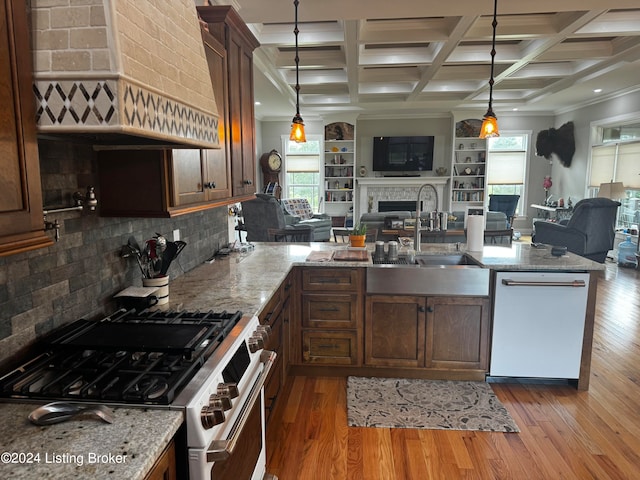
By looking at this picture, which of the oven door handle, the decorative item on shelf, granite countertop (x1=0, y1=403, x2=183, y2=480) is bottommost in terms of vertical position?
the oven door handle

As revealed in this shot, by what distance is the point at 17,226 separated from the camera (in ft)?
2.93

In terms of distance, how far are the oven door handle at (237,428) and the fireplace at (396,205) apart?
8.34m

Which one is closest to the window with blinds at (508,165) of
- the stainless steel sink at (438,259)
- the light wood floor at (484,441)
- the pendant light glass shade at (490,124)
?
the pendant light glass shade at (490,124)

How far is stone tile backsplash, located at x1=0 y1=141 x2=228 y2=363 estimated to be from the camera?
1.31 m

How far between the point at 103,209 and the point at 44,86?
864 millimetres

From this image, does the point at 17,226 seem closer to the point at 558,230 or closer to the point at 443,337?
the point at 443,337

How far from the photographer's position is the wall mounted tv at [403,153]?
9.54 metres

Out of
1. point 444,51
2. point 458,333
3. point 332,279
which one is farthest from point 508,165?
point 332,279

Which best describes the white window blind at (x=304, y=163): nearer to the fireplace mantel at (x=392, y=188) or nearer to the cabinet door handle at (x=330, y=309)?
the fireplace mantel at (x=392, y=188)

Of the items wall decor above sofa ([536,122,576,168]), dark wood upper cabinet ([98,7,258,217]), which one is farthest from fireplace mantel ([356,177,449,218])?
dark wood upper cabinet ([98,7,258,217])

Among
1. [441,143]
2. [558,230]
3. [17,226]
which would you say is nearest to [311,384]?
[17,226]

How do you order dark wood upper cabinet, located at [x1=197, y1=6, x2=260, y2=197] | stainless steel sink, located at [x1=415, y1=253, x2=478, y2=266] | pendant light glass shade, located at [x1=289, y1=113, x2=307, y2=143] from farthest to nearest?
1. pendant light glass shade, located at [x1=289, y1=113, x2=307, y2=143]
2. stainless steel sink, located at [x1=415, y1=253, x2=478, y2=266]
3. dark wood upper cabinet, located at [x1=197, y1=6, x2=260, y2=197]

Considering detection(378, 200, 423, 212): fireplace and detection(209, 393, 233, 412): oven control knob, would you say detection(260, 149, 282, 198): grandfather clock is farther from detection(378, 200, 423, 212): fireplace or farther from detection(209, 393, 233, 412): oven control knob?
detection(209, 393, 233, 412): oven control knob

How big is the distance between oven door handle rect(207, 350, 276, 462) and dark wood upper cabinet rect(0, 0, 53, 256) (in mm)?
697
